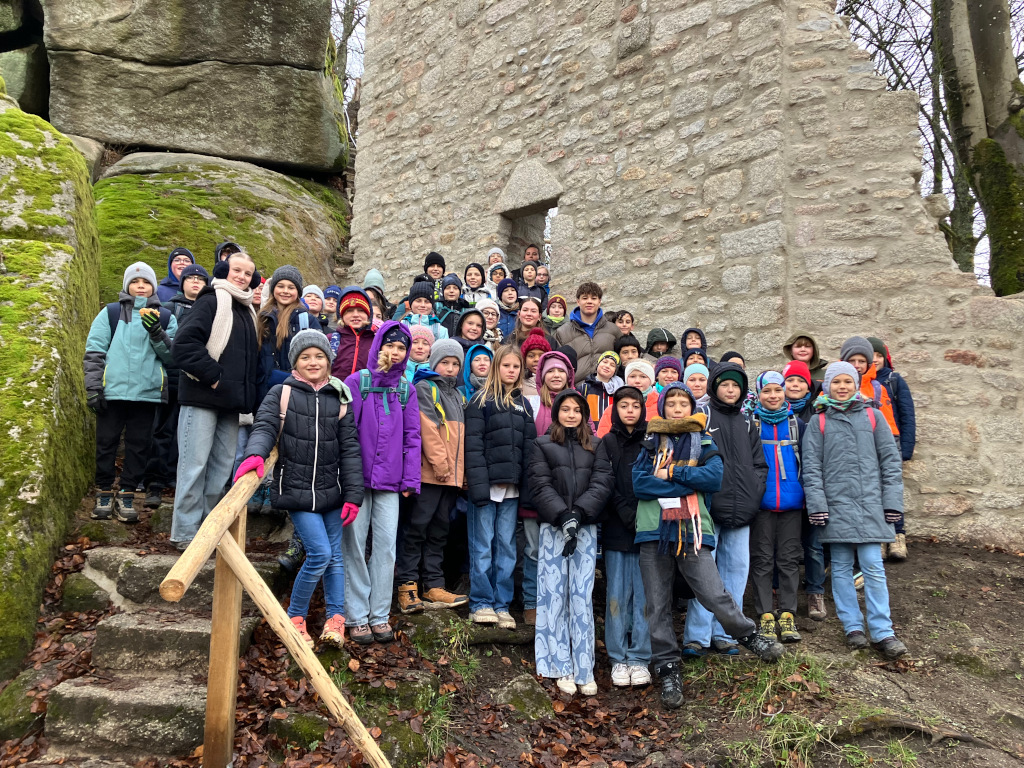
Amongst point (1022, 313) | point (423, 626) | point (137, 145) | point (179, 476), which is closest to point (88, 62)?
point (137, 145)

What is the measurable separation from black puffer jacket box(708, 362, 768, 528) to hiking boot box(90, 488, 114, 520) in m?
3.92

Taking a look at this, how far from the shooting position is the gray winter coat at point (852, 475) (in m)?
4.36

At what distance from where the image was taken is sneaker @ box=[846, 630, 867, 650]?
429 centimetres

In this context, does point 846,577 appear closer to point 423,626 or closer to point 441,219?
point 423,626

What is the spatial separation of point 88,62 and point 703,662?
37.5 feet

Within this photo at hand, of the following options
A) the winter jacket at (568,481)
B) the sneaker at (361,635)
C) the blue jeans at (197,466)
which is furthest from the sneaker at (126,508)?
the winter jacket at (568,481)

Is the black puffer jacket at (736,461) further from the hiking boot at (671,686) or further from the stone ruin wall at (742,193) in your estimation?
the stone ruin wall at (742,193)

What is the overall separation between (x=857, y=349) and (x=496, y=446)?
2.79 metres

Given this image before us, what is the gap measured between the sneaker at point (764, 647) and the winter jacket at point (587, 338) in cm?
268

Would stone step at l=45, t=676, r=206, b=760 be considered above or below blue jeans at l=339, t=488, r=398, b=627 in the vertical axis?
below

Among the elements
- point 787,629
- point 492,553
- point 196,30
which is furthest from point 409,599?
point 196,30

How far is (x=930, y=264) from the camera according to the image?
5719 mm

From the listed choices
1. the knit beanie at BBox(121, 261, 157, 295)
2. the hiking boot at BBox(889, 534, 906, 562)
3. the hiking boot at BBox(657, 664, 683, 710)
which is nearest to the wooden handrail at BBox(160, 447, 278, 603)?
the knit beanie at BBox(121, 261, 157, 295)

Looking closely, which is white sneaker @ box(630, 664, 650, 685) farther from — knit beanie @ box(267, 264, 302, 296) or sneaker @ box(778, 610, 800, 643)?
knit beanie @ box(267, 264, 302, 296)
